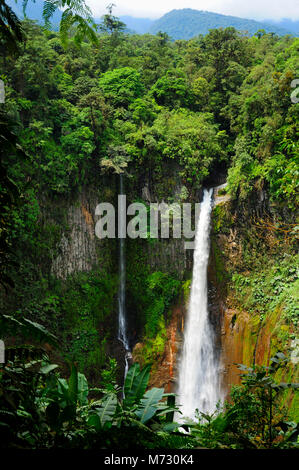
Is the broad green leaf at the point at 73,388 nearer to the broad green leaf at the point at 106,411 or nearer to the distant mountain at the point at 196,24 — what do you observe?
the broad green leaf at the point at 106,411

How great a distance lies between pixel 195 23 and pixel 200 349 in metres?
66.7

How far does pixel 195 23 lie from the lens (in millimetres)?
62031

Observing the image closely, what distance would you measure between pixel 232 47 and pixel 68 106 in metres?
8.76

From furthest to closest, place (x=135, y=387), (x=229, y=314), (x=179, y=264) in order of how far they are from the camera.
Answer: (x=179, y=264)
(x=229, y=314)
(x=135, y=387)

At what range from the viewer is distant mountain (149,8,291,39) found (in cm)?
5762

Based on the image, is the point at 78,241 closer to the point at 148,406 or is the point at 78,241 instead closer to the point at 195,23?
the point at 148,406

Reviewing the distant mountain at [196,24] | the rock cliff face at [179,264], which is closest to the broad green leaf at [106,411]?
the rock cliff face at [179,264]

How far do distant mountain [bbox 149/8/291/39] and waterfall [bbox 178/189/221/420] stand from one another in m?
56.0

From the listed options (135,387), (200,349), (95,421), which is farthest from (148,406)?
(200,349)

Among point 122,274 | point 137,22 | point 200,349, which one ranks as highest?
point 137,22

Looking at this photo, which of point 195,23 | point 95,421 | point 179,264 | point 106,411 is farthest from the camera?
point 195,23

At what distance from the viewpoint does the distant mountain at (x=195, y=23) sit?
189 ft

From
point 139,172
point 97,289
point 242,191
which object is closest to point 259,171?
point 242,191

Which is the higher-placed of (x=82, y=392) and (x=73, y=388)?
(x=73, y=388)
